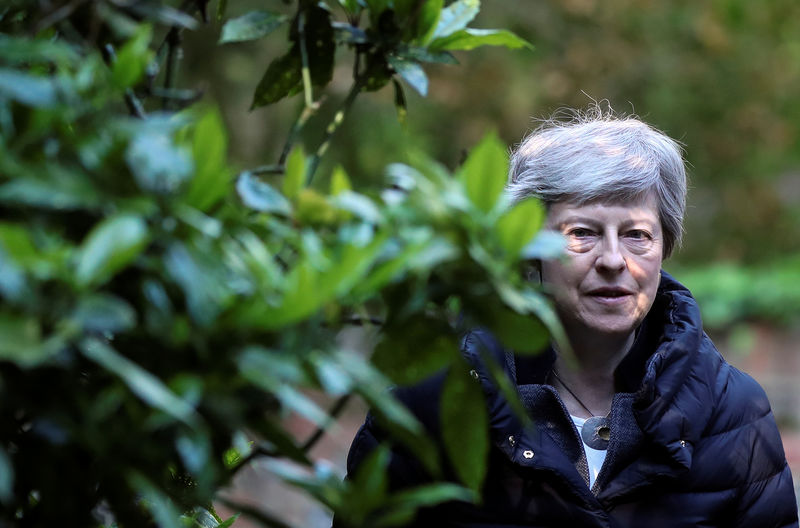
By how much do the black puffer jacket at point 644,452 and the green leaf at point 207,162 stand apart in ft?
3.80

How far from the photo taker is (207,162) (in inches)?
41.9

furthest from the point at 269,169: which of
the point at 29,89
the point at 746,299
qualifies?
the point at 746,299

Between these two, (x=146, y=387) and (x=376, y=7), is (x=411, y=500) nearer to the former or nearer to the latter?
(x=146, y=387)

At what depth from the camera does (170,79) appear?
1.49 meters

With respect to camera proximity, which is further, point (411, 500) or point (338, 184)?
point (338, 184)

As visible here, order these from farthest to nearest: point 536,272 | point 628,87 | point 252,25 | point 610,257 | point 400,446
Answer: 1. point 628,87
2. point 536,272
3. point 610,257
4. point 400,446
5. point 252,25

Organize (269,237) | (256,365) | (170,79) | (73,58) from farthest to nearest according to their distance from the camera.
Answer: (170,79), (269,237), (73,58), (256,365)

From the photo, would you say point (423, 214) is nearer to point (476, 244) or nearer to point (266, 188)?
point (476, 244)

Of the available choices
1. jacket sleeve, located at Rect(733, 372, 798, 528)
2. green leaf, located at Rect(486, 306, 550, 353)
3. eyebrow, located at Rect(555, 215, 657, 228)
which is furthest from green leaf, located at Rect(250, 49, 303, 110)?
jacket sleeve, located at Rect(733, 372, 798, 528)

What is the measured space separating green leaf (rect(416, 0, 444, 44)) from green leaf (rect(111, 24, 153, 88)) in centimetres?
51

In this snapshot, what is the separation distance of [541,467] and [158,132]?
141cm

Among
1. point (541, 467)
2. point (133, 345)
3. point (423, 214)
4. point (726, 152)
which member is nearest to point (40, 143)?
point (133, 345)

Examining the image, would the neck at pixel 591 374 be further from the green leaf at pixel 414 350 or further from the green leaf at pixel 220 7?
the green leaf at pixel 414 350

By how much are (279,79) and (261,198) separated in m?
0.55
